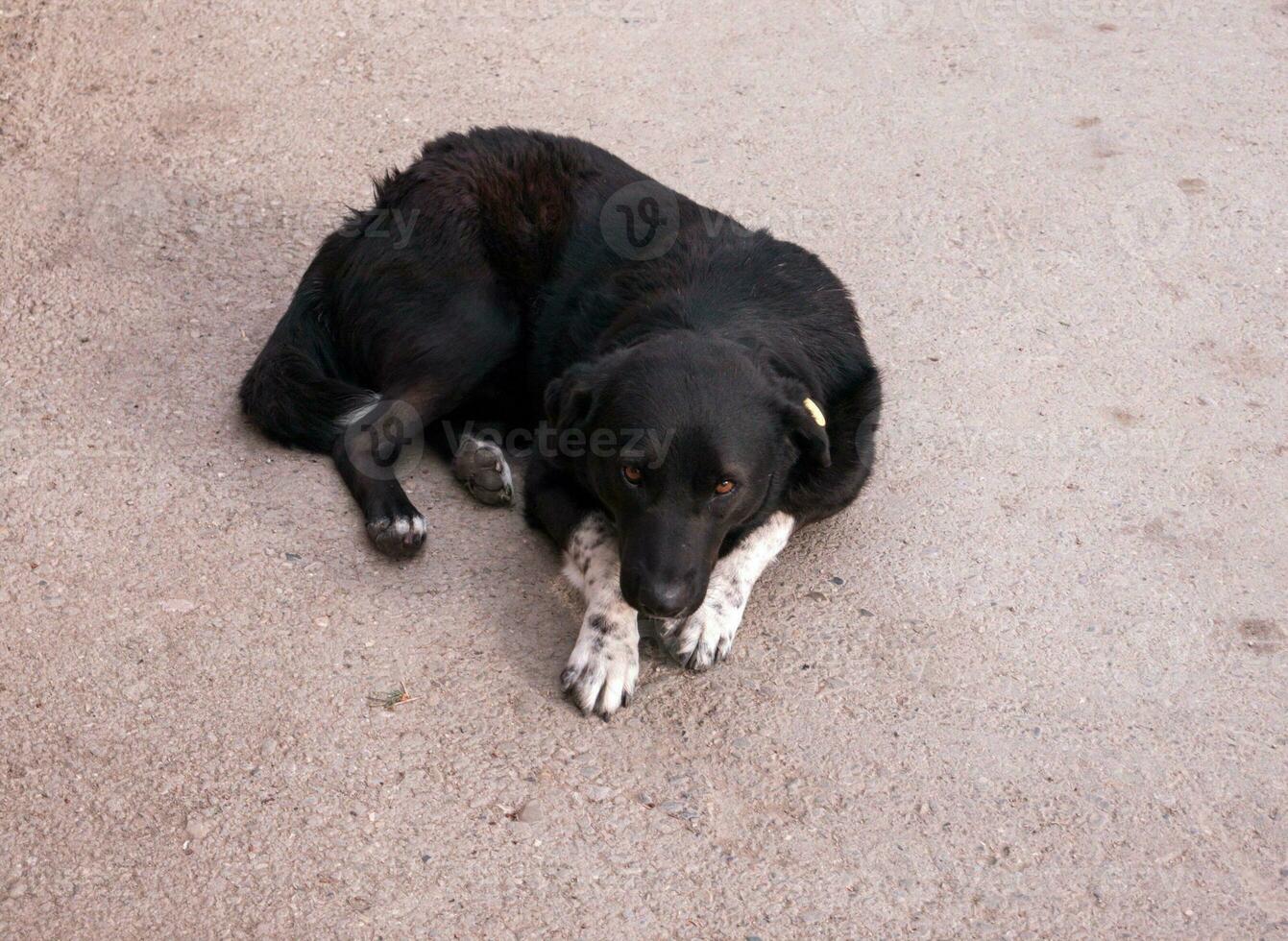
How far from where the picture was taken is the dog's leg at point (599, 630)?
9.77ft

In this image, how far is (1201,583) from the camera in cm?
346

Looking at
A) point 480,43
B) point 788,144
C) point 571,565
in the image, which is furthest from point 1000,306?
point 480,43

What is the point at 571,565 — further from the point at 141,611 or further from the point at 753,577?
the point at 141,611

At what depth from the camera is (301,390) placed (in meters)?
3.68

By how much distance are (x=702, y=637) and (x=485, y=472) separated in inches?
36.7

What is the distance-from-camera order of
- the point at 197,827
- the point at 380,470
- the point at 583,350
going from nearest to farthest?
the point at 197,827 → the point at 380,470 → the point at 583,350

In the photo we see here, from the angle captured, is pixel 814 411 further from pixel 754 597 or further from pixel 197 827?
pixel 197 827

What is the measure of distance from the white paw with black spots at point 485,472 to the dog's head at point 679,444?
0.47 metres

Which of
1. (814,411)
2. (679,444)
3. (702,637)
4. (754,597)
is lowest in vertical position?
(754,597)

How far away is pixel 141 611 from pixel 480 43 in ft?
11.9

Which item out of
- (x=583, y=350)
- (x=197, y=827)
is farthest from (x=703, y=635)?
(x=197, y=827)

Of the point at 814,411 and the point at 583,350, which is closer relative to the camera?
→ the point at 814,411

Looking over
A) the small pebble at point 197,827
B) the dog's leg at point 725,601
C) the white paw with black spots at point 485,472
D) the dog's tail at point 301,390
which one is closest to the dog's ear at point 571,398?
the white paw with black spots at point 485,472

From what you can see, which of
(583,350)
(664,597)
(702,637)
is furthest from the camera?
(583,350)
